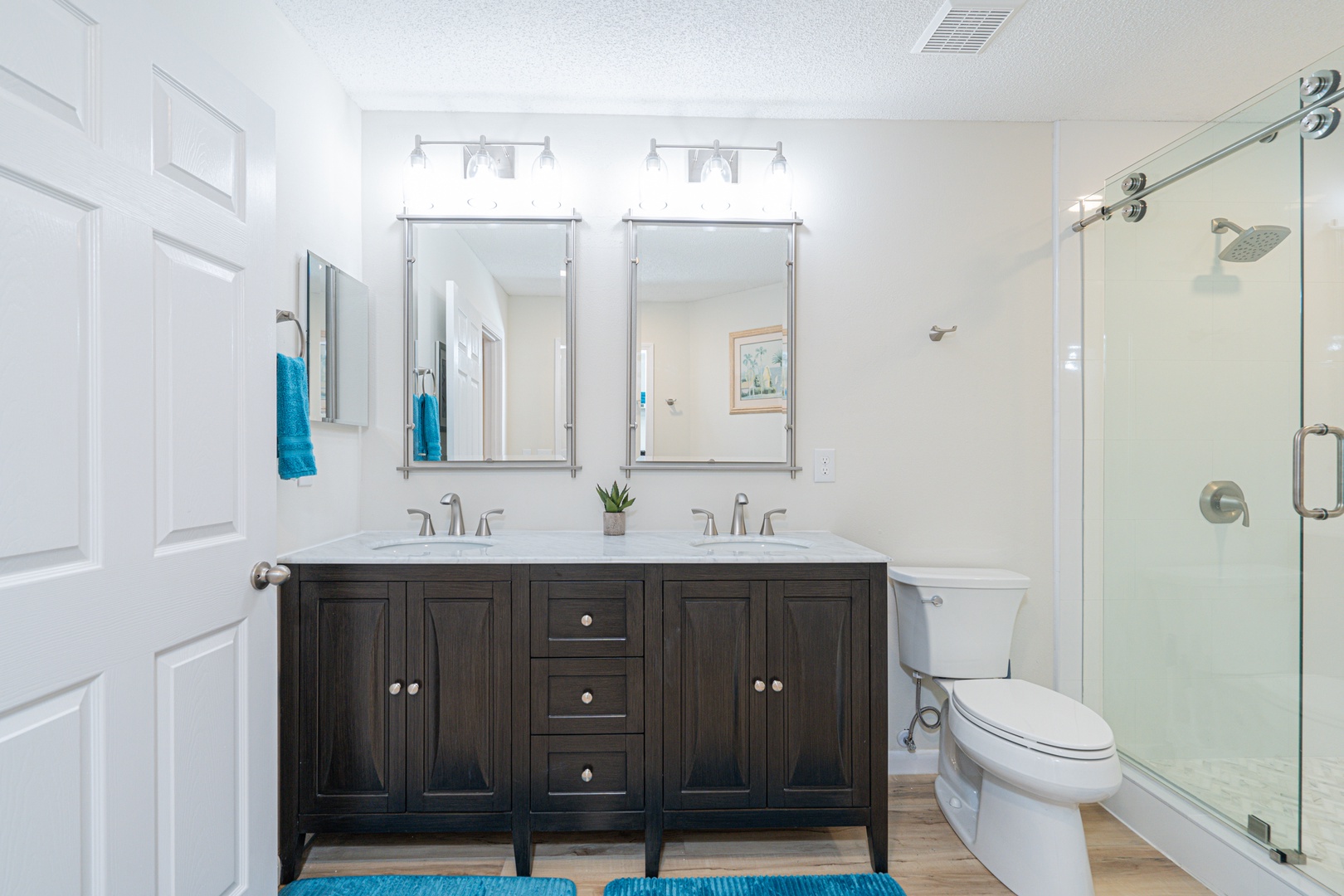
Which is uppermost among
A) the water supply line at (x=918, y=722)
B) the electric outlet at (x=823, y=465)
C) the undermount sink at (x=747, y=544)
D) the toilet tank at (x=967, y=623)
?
the electric outlet at (x=823, y=465)

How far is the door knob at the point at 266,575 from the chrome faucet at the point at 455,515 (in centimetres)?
79

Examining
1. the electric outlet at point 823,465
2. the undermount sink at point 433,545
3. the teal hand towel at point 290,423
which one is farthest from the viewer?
Answer: the electric outlet at point 823,465

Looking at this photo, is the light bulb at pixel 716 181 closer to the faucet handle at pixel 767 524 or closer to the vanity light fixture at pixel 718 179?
the vanity light fixture at pixel 718 179

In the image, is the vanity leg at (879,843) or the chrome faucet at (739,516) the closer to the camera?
the vanity leg at (879,843)

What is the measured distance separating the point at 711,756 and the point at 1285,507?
1.62 m

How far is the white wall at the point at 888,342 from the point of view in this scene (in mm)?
2291

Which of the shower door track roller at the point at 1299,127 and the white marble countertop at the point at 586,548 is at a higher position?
the shower door track roller at the point at 1299,127

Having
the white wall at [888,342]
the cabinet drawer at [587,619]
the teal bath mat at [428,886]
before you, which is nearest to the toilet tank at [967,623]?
the white wall at [888,342]

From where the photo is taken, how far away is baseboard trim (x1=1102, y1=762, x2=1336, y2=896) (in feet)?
5.12

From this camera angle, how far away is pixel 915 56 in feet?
6.43

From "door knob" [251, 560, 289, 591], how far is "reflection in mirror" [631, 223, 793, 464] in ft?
3.88

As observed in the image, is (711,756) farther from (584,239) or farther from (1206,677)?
(584,239)

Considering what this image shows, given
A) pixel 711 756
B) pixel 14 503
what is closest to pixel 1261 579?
pixel 711 756

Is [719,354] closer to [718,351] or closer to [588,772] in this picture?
[718,351]
